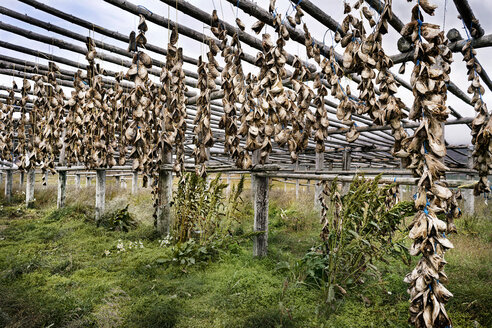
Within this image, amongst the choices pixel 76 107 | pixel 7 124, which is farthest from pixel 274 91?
pixel 7 124

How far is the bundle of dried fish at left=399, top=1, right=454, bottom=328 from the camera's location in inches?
48.0

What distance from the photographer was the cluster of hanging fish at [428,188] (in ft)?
4.00

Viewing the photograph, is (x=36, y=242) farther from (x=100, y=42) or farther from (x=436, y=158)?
(x=436, y=158)

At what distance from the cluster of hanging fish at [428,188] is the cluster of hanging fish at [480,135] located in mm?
609

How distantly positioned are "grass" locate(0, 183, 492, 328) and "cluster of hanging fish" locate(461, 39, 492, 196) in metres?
1.50

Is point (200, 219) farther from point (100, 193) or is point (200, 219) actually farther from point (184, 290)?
point (100, 193)

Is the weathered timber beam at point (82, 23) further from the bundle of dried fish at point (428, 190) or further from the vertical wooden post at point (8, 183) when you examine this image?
the vertical wooden post at point (8, 183)

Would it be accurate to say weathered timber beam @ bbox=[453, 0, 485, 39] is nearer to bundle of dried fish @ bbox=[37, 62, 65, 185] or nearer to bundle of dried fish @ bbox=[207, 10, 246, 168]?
bundle of dried fish @ bbox=[207, 10, 246, 168]

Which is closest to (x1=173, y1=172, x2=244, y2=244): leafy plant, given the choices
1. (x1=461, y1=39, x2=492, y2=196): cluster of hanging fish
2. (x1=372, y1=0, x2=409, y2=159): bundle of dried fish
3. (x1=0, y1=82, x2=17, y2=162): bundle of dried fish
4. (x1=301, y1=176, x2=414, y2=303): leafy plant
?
(x1=301, y1=176, x2=414, y2=303): leafy plant

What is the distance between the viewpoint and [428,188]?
1.27m

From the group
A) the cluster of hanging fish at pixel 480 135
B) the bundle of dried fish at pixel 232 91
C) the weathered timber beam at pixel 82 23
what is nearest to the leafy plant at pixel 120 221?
the weathered timber beam at pixel 82 23

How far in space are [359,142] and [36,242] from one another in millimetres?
9773

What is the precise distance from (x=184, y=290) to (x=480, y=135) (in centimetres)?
309

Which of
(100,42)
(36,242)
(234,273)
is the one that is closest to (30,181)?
(36,242)
